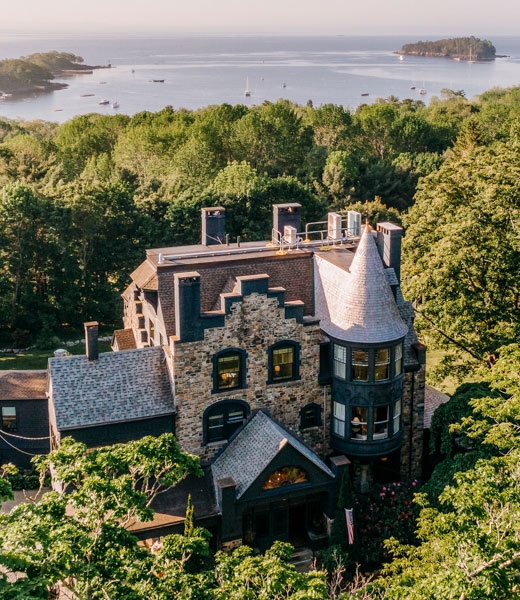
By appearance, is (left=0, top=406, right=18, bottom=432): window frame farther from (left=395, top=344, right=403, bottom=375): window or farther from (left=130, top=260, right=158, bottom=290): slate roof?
(left=395, top=344, right=403, bottom=375): window

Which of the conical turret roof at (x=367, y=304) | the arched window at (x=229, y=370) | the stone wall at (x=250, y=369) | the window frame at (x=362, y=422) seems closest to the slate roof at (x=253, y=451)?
the stone wall at (x=250, y=369)

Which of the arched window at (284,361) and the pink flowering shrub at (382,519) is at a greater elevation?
the arched window at (284,361)

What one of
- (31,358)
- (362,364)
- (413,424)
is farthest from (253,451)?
(31,358)

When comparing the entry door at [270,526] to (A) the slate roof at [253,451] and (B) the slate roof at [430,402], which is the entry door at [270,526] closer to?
(A) the slate roof at [253,451]

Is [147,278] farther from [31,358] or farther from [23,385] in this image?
[31,358]

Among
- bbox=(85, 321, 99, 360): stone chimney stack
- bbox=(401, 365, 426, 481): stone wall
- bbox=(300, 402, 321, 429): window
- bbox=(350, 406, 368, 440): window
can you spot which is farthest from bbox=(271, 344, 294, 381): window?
bbox=(85, 321, 99, 360): stone chimney stack

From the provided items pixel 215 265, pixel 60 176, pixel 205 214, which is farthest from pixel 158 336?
pixel 60 176

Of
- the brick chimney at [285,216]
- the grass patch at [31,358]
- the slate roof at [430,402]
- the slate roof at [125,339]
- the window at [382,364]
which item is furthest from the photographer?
the grass patch at [31,358]
